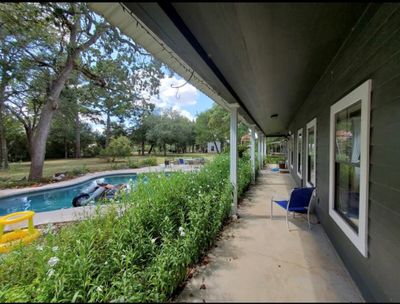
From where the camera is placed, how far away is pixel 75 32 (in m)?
10.4

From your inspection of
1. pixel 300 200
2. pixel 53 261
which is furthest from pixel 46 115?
pixel 300 200

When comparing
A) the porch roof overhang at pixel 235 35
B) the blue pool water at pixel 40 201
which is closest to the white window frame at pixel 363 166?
the porch roof overhang at pixel 235 35

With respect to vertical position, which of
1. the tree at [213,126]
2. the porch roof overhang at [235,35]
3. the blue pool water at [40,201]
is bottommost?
the blue pool water at [40,201]

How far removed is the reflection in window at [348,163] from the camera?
8.23 ft

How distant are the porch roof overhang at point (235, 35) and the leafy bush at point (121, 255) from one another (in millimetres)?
1941

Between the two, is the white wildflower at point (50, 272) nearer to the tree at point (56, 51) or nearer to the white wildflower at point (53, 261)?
the white wildflower at point (53, 261)

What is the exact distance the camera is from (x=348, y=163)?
9.30 feet

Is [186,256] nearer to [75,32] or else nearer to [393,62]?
[393,62]

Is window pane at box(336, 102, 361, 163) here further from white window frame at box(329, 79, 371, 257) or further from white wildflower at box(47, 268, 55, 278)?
white wildflower at box(47, 268, 55, 278)

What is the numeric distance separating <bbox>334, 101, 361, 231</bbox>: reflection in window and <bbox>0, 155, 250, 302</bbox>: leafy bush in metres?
1.86

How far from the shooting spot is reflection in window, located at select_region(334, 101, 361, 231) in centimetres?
251

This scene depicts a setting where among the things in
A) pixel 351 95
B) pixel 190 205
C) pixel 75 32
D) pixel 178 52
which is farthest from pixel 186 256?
pixel 75 32

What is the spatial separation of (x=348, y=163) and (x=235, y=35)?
7.08 feet

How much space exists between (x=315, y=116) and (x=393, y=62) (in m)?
3.24
